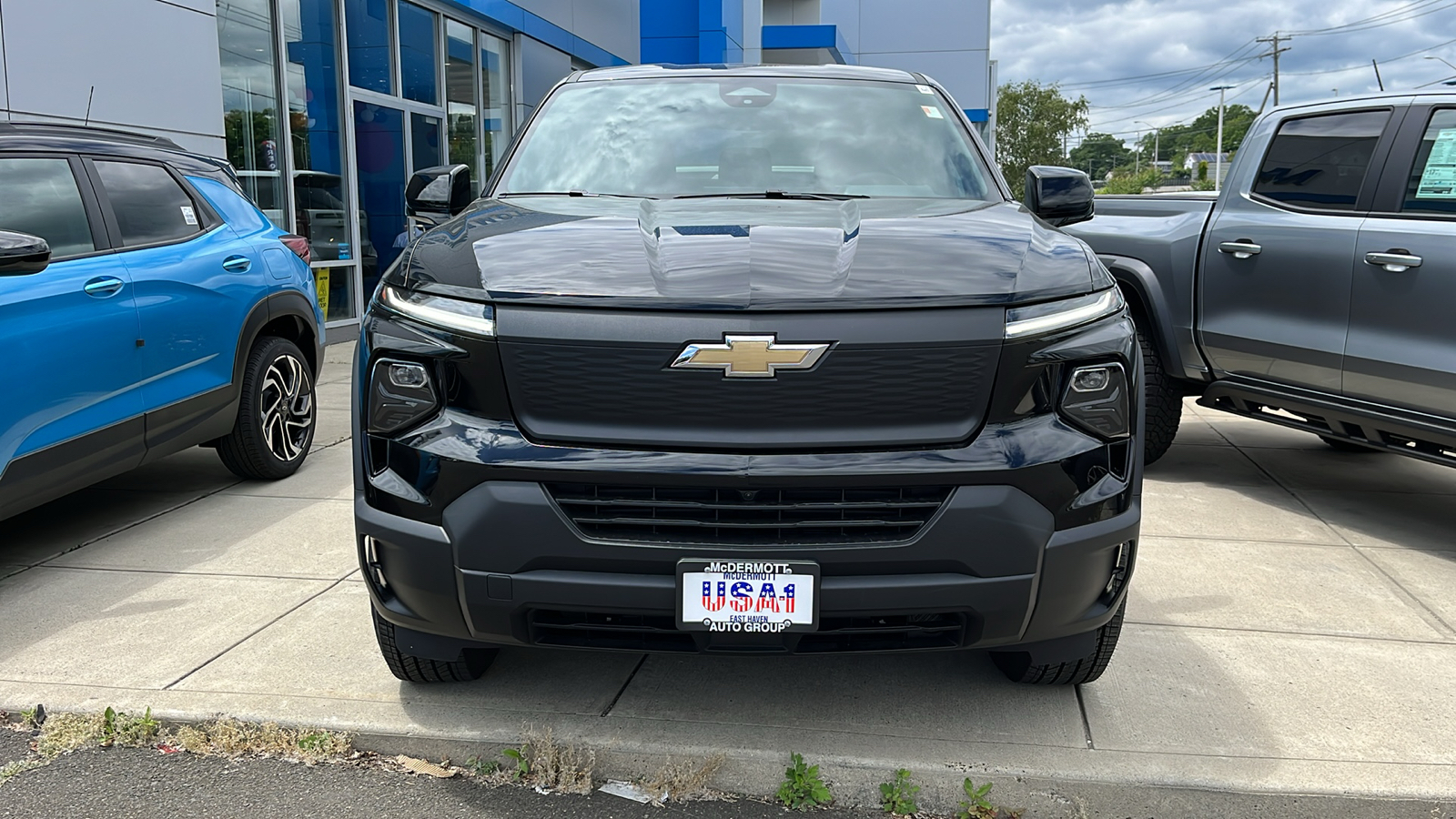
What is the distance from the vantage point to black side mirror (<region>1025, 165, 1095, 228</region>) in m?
3.71

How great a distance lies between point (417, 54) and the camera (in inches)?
508

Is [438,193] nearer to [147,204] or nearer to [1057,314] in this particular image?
[147,204]

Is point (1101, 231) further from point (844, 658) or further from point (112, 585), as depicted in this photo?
point (112, 585)

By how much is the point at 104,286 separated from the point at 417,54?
368 inches

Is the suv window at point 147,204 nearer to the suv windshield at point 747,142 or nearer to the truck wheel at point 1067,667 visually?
the suv windshield at point 747,142

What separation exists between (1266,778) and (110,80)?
804 centimetres

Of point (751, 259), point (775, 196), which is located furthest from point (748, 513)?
point (775, 196)

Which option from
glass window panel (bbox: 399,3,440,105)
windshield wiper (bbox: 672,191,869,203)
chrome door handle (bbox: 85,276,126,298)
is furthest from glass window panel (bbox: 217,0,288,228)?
windshield wiper (bbox: 672,191,869,203)

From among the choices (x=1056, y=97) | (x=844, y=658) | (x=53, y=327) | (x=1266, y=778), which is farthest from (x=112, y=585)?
(x=1056, y=97)

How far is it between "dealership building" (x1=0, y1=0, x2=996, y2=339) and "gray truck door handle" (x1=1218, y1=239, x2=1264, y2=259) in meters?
5.21

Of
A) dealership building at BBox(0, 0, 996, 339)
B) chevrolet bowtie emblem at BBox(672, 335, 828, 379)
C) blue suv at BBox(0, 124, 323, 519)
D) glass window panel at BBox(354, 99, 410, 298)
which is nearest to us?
chevrolet bowtie emblem at BBox(672, 335, 828, 379)

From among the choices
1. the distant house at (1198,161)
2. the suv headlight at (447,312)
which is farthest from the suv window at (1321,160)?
the distant house at (1198,161)

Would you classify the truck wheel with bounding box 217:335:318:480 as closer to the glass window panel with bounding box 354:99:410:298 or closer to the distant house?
the glass window panel with bounding box 354:99:410:298

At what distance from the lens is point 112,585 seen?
4.13 m
